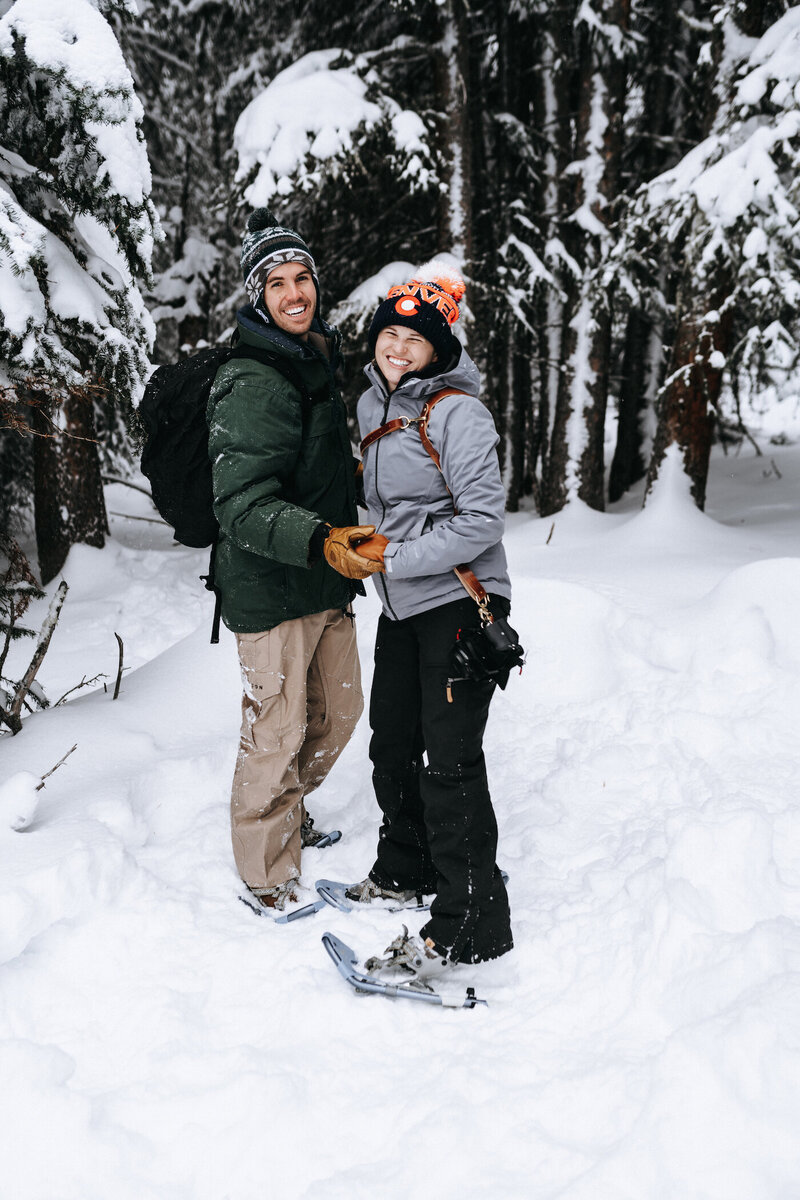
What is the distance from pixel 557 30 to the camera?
879 centimetres

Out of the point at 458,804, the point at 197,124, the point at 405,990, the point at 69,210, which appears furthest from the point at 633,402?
the point at 405,990

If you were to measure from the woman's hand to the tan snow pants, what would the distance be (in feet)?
1.83

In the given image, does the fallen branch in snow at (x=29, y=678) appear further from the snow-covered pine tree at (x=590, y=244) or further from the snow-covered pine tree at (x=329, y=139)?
the snow-covered pine tree at (x=590, y=244)

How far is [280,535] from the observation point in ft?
8.77

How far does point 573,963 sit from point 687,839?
0.64 meters

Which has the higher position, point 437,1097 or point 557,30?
point 557,30

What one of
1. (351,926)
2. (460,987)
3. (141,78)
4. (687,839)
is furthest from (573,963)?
(141,78)

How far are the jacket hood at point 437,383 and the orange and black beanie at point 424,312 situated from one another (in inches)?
3.1

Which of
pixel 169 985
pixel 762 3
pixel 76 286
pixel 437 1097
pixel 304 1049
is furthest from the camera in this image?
pixel 762 3

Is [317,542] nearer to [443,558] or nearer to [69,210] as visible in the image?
[443,558]

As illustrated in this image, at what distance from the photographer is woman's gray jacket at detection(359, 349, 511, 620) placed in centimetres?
254

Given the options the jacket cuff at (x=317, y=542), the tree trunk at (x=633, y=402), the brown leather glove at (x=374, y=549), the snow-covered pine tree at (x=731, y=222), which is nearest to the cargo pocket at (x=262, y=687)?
the jacket cuff at (x=317, y=542)

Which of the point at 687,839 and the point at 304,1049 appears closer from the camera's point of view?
the point at 304,1049

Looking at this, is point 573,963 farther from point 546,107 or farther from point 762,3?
point 546,107
